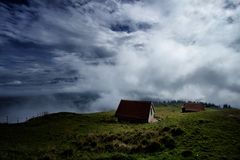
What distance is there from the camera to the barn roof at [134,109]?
70625mm

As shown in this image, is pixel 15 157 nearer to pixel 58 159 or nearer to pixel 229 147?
Result: pixel 58 159

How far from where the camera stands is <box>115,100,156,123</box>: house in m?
69.8

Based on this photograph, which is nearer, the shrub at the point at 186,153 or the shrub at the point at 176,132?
the shrub at the point at 186,153

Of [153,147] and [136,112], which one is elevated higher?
[136,112]

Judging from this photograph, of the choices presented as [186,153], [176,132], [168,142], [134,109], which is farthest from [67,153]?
[134,109]

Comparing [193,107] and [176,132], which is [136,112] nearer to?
[176,132]

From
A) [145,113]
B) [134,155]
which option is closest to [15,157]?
[134,155]

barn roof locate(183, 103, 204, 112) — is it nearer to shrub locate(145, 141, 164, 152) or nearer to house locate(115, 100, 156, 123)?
house locate(115, 100, 156, 123)

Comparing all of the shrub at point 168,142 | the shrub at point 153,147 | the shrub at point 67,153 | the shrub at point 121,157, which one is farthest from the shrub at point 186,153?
the shrub at point 67,153

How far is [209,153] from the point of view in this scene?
27766mm

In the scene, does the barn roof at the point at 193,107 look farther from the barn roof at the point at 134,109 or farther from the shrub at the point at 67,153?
the shrub at the point at 67,153

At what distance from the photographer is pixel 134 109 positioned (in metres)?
73.6

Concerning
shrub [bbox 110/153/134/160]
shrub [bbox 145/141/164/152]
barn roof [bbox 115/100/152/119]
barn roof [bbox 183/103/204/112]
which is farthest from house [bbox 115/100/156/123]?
shrub [bbox 110/153/134/160]

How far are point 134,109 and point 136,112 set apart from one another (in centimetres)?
175
